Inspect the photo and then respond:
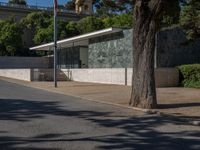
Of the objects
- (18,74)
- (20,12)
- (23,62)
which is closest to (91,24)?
(23,62)

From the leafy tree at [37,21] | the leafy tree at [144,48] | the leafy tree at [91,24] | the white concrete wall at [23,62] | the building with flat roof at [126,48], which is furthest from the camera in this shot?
the leafy tree at [37,21]

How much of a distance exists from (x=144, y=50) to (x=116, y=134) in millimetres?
5992

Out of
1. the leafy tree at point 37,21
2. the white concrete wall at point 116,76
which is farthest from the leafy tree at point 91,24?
the white concrete wall at point 116,76

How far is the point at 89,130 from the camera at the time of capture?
11.2m

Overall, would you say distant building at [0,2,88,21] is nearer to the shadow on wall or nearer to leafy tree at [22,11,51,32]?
leafy tree at [22,11,51,32]

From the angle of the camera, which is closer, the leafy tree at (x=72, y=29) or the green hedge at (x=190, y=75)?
the green hedge at (x=190, y=75)

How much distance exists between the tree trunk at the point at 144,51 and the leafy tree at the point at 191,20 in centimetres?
987

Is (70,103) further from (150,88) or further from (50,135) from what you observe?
(50,135)

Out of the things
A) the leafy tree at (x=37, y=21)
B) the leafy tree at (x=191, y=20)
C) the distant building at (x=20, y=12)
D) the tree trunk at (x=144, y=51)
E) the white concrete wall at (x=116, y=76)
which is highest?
the distant building at (x=20, y=12)

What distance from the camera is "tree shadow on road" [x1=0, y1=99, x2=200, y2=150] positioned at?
948 centimetres

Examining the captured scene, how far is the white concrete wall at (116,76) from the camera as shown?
28.7 metres

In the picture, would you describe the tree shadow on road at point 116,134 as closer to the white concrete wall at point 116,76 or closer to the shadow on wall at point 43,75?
the white concrete wall at point 116,76

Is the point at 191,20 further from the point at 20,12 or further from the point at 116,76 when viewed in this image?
the point at 20,12

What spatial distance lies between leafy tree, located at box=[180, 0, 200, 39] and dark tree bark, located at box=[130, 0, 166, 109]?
987 centimetres
